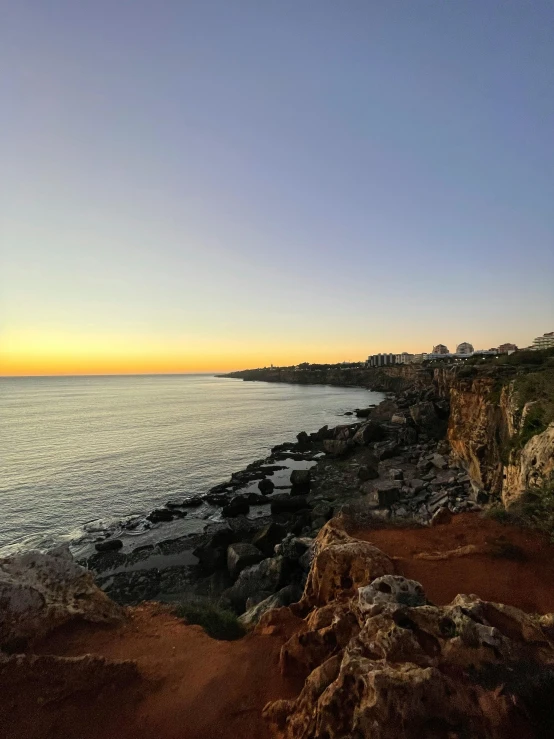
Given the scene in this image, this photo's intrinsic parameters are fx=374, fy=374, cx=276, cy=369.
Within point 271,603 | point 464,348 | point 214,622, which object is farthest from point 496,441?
point 464,348

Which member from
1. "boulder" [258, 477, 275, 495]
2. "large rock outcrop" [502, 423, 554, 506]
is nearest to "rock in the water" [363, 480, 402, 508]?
"boulder" [258, 477, 275, 495]

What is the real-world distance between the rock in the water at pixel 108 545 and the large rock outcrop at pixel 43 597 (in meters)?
11.7

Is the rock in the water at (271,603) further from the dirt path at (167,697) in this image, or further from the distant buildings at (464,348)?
the distant buildings at (464,348)

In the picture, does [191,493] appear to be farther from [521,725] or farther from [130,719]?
[521,725]

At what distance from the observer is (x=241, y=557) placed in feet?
59.8

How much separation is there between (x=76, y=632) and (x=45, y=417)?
73.8 meters

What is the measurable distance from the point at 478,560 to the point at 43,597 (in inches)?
439

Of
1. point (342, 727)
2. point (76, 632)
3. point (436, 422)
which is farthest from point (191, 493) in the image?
point (436, 422)

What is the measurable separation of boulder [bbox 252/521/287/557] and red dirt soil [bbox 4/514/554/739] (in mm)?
9758

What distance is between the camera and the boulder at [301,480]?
3025 centimetres

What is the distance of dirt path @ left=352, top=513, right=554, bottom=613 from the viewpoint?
8547mm

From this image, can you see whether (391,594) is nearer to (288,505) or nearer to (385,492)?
(385,492)

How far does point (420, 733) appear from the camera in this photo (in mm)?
4504

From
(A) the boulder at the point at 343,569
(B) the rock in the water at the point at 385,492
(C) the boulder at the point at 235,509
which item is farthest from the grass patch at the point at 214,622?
(B) the rock in the water at the point at 385,492
